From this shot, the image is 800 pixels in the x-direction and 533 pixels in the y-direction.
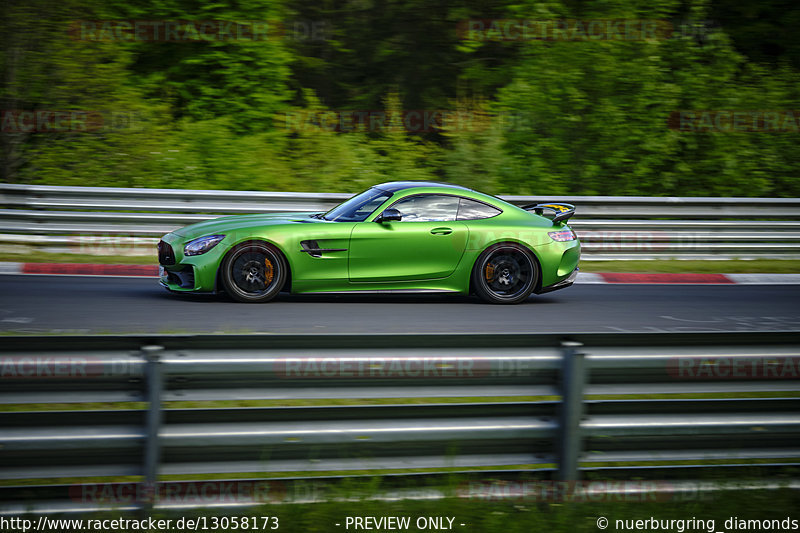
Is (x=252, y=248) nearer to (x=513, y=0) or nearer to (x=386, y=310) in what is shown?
(x=386, y=310)

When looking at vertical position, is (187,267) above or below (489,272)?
above

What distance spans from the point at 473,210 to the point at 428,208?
560 mm

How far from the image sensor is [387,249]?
9.05 metres

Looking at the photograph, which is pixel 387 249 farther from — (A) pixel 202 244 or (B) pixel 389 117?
(B) pixel 389 117

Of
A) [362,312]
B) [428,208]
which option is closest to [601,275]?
[428,208]

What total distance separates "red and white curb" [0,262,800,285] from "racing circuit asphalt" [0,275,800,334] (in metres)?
0.51

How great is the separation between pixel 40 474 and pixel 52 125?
521 inches

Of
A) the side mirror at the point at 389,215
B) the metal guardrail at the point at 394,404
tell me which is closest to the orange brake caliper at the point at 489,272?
the side mirror at the point at 389,215

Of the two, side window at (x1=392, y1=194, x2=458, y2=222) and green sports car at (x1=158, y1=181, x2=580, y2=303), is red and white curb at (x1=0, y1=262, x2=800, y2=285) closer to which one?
green sports car at (x1=158, y1=181, x2=580, y2=303)

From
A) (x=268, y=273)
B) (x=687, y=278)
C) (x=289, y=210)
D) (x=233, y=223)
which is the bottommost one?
(x=687, y=278)

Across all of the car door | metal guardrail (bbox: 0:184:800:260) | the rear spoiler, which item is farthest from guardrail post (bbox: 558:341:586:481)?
metal guardrail (bbox: 0:184:800:260)

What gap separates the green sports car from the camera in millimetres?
8719

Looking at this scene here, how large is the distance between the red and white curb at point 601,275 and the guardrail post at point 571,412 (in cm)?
818

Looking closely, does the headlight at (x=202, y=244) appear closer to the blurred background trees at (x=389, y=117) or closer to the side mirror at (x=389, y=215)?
the side mirror at (x=389, y=215)
